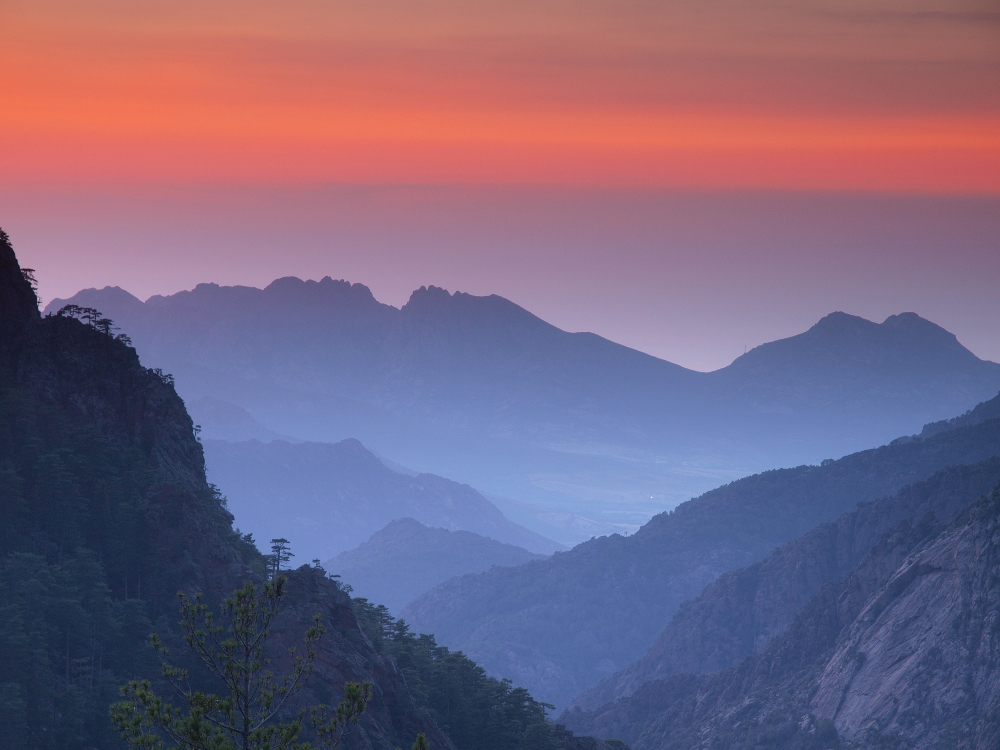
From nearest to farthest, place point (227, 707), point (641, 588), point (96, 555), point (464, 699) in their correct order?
point (227, 707) → point (96, 555) → point (464, 699) → point (641, 588)

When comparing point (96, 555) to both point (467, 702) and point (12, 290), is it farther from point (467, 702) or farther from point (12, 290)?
point (467, 702)

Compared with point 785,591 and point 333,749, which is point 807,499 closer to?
point 785,591

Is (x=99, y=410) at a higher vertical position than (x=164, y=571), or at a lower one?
higher

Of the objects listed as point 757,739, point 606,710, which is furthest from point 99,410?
point 606,710

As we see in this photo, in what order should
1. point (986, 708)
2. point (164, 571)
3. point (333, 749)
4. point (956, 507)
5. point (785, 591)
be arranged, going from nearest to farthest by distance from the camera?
point (333, 749) < point (164, 571) < point (986, 708) < point (956, 507) < point (785, 591)

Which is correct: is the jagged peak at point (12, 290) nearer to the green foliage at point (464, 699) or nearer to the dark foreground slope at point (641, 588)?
the green foliage at point (464, 699)

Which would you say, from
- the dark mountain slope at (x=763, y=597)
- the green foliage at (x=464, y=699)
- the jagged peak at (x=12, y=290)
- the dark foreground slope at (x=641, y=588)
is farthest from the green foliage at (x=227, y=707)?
the dark foreground slope at (x=641, y=588)

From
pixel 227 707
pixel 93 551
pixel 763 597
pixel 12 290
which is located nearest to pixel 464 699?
pixel 93 551
